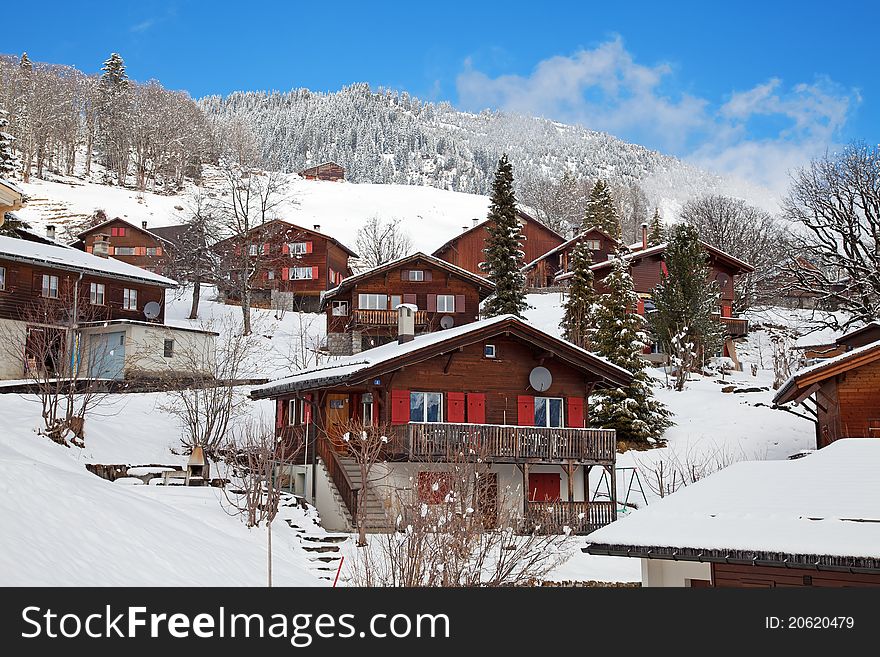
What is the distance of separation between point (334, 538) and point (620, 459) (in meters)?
15.8

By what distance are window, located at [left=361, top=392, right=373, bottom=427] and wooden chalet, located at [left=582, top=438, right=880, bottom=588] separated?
16460 millimetres

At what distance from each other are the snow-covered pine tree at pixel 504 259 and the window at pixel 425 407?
17419 mm

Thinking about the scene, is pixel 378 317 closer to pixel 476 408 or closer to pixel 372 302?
pixel 372 302

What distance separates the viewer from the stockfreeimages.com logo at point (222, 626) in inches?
362

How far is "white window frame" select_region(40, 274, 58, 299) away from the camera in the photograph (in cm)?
4559

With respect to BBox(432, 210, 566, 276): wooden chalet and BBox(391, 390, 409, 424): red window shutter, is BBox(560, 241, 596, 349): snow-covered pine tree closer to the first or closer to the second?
BBox(391, 390, 409, 424): red window shutter

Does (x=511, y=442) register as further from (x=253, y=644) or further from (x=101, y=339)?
(x=101, y=339)

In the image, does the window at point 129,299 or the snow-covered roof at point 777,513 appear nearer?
the snow-covered roof at point 777,513

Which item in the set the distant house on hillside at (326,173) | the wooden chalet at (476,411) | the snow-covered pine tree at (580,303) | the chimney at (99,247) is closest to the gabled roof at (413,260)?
the snow-covered pine tree at (580,303)

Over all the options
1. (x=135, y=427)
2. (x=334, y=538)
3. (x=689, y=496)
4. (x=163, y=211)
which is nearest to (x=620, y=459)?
(x=334, y=538)

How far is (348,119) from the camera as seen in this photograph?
192125 mm

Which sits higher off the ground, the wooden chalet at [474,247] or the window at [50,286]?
Result: the wooden chalet at [474,247]

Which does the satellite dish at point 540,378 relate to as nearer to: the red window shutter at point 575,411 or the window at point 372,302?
the red window shutter at point 575,411

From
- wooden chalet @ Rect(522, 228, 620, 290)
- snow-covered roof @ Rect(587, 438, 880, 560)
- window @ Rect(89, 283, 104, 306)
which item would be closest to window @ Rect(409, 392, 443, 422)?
snow-covered roof @ Rect(587, 438, 880, 560)
